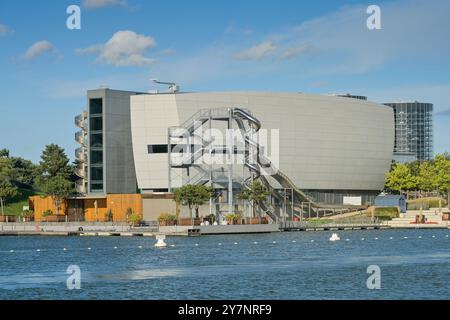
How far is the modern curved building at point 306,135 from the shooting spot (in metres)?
164

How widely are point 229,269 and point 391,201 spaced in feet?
366

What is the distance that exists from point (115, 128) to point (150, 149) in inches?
296

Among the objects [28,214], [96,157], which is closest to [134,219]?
[96,157]

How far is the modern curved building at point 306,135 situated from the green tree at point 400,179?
82.2 inches

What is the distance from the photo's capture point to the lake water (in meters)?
58.0

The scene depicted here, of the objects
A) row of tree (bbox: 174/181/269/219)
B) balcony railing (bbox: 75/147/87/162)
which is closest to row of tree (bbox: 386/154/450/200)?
row of tree (bbox: 174/181/269/219)

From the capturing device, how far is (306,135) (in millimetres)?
174125

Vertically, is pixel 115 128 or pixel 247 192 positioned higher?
pixel 115 128

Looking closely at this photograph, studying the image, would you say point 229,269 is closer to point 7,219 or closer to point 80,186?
point 7,219

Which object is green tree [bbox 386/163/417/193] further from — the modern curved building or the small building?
the small building

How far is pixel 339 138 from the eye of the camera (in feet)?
589
